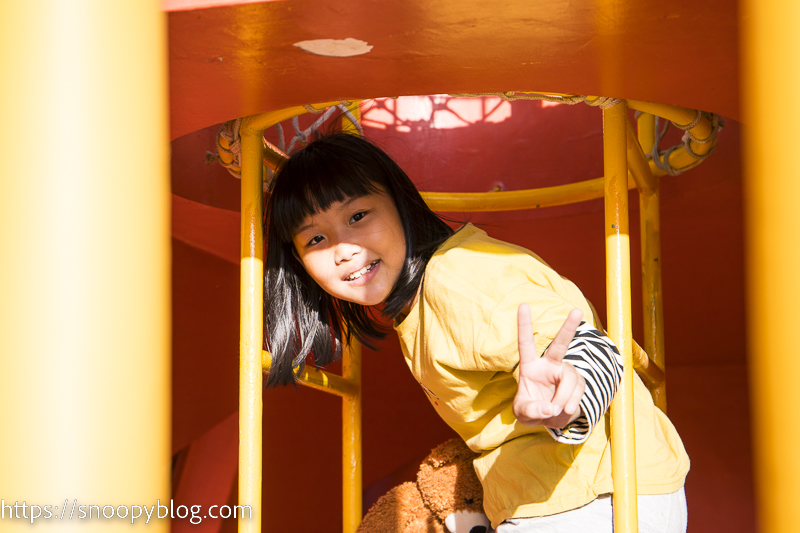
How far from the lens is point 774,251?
603mm

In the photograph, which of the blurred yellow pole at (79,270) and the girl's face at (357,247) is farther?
the girl's face at (357,247)

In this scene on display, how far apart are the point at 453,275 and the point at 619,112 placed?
37cm

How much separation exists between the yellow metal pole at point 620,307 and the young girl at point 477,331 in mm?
51

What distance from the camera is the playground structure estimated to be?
599 mm

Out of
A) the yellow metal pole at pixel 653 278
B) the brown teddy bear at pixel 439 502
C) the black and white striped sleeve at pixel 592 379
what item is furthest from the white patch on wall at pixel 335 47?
the brown teddy bear at pixel 439 502

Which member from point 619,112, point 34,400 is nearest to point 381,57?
point 619,112

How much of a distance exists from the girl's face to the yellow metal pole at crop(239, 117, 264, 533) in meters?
→ 0.18

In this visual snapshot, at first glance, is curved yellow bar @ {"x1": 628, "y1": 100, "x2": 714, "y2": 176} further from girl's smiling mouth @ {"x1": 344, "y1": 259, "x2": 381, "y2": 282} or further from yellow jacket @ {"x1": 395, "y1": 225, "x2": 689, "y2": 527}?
girl's smiling mouth @ {"x1": 344, "y1": 259, "x2": 381, "y2": 282}

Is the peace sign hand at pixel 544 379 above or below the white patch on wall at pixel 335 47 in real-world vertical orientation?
below

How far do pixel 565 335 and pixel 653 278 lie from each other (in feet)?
2.44

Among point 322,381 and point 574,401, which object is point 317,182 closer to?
point 322,381

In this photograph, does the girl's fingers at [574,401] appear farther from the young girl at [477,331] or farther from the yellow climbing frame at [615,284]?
the yellow climbing frame at [615,284]

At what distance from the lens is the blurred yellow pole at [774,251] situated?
58 centimetres

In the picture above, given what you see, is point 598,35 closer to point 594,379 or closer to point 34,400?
point 594,379
